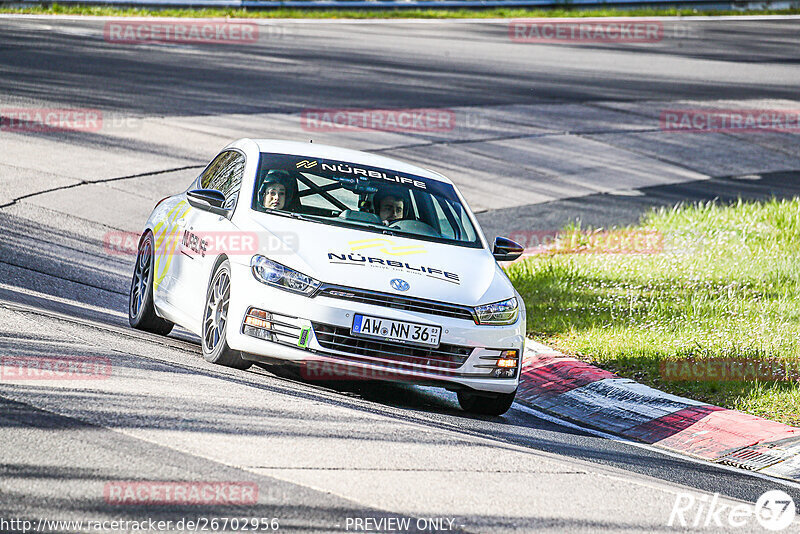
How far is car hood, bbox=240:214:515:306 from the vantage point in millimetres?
7441

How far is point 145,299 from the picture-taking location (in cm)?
936

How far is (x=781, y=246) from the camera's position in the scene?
13203 millimetres

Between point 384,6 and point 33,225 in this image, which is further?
point 384,6

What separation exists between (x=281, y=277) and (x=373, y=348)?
0.76 m

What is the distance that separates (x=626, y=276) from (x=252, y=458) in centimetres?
721

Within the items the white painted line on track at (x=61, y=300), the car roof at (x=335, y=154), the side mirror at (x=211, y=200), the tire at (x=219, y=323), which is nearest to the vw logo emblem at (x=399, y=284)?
the tire at (x=219, y=323)

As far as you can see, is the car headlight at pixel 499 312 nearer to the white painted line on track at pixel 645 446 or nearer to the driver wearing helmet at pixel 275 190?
the white painted line on track at pixel 645 446

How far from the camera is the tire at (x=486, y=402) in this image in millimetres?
7955

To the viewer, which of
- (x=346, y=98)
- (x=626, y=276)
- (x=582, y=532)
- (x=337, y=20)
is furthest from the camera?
(x=337, y=20)

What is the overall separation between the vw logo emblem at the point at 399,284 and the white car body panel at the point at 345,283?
29 millimetres

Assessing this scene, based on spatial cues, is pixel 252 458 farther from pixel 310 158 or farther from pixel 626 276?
pixel 626 276

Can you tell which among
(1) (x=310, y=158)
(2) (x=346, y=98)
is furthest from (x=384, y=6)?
(1) (x=310, y=158)

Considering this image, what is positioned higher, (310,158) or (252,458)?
(310,158)

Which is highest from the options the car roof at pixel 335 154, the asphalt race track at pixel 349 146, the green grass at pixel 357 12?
the green grass at pixel 357 12
